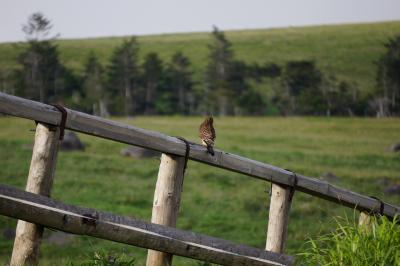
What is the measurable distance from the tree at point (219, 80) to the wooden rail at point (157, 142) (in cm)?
10751

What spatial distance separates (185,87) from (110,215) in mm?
126078

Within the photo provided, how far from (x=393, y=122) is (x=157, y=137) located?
268 feet

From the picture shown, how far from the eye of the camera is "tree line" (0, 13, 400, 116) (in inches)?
4395

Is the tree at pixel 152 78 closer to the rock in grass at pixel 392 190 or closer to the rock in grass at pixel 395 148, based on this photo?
the rock in grass at pixel 395 148

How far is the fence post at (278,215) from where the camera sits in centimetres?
724

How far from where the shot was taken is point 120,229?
539cm

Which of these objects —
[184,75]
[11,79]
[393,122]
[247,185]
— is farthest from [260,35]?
[247,185]

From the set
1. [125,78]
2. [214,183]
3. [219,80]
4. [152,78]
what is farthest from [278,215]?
[152,78]

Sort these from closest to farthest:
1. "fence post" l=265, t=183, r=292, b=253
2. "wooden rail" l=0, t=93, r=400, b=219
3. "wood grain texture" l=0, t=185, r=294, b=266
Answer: "wood grain texture" l=0, t=185, r=294, b=266 → "wooden rail" l=0, t=93, r=400, b=219 → "fence post" l=265, t=183, r=292, b=253

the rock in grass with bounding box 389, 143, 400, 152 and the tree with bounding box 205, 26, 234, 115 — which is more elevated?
the tree with bounding box 205, 26, 234, 115

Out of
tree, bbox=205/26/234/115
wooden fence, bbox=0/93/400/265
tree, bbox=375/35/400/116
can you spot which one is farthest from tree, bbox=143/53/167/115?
wooden fence, bbox=0/93/400/265

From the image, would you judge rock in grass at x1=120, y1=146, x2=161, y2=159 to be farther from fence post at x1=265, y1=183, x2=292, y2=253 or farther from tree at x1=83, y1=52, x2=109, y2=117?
tree at x1=83, y1=52, x2=109, y2=117

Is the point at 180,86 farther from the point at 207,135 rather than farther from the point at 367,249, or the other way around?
the point at 367,249

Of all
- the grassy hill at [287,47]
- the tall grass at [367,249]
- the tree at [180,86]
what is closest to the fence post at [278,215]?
the tall grass at [367,249]
